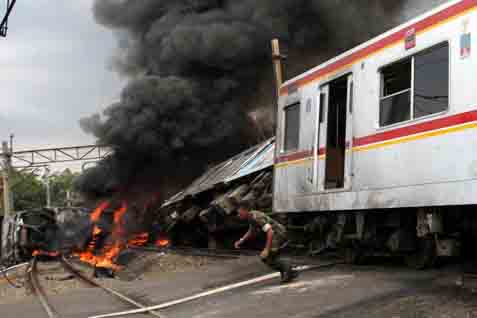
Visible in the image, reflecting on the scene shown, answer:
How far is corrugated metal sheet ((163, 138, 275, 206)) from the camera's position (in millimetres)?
14008

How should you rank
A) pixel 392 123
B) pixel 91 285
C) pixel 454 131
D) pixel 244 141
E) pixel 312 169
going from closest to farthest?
pixel 454 131
pixel 392 123
pixel 312 169
pixel 91 285
pixel 244 141

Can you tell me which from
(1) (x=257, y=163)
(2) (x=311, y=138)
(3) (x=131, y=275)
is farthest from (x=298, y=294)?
(1) (x=257, y=163)

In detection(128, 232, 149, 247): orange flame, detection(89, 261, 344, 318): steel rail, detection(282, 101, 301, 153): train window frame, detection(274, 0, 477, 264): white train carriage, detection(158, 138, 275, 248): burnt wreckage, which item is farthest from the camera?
detection(128, 232, 149, 247): orange flame

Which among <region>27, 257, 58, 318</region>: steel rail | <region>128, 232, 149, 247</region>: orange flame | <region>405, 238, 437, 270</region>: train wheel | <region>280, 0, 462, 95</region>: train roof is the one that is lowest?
<region>27, 257, 58, 318</region>: steel rail

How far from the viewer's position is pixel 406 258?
8.21 m

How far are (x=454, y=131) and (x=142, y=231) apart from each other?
16507 millimetres

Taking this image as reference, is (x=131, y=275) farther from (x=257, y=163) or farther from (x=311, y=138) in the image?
(x=311, y=138)

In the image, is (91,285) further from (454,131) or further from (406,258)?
(454,131)

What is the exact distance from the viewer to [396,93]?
293 inches

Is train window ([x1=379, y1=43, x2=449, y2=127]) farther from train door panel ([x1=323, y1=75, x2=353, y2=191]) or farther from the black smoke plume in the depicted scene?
the black smoke plume

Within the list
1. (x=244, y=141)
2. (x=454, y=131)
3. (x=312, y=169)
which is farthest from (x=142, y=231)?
(x=454, y=131)

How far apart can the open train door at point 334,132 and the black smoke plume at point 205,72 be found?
8554 mm

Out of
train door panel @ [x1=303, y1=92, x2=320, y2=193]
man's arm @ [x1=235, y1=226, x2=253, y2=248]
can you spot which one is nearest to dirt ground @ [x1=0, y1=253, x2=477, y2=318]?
man's arm @ [x1=235, y1=226, x2=253, y2=248]

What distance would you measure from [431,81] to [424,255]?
2.37 m
